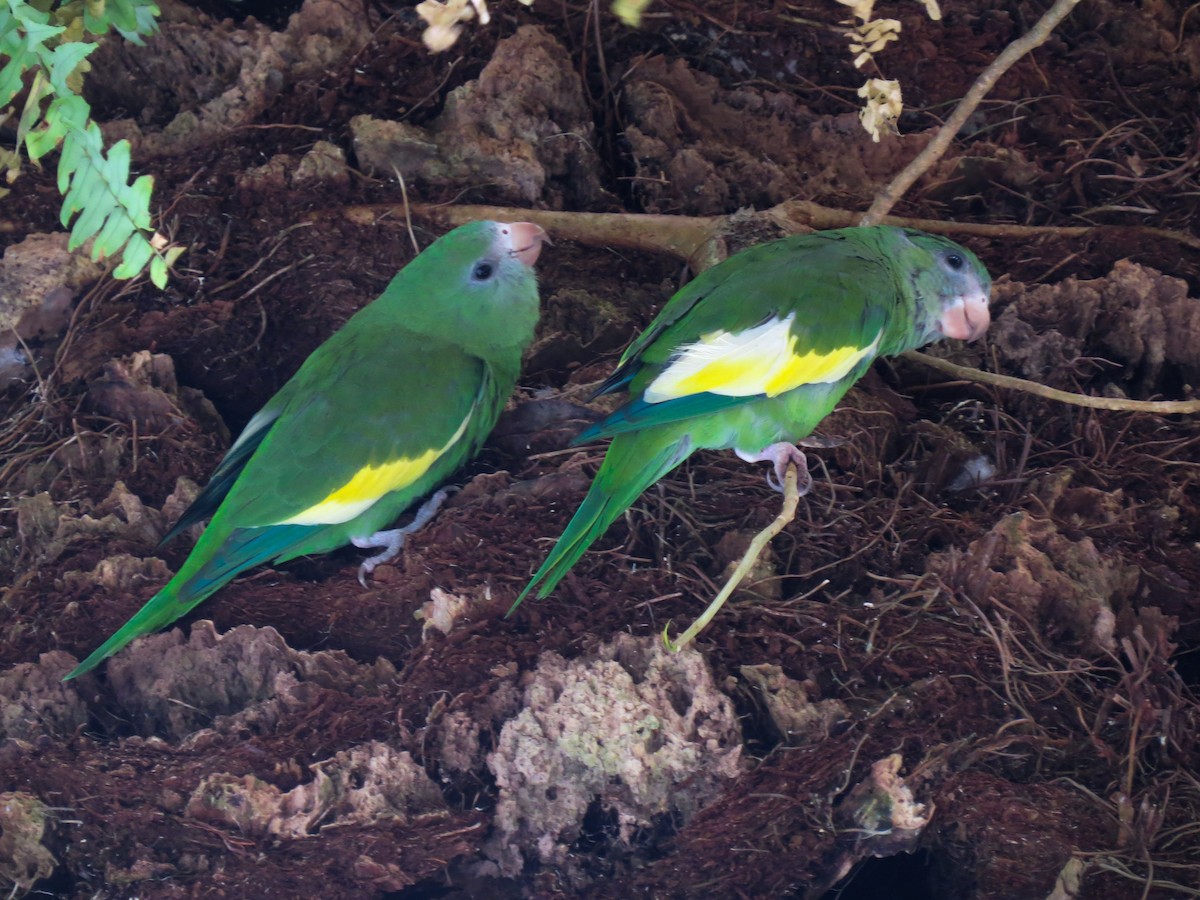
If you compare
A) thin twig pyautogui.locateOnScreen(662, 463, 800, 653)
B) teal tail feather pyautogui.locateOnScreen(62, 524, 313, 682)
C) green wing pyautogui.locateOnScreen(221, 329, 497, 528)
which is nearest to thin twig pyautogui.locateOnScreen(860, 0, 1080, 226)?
thin twig pyautogui.locateOnScreen(662, 463, 800, 653)

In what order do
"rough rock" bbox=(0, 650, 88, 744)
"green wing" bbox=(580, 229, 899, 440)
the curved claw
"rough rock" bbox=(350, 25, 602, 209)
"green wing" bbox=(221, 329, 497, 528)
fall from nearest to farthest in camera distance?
"rough rock" bbox=(0, 650, 88, 744), "green wing" bbox=(580, 229, 899, 440), "green wing" bbox=(221, 329, 497, 528), the curved claw, "rough rock" bbox=(350, 25, 602, 209)

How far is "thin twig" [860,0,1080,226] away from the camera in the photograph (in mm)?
2459

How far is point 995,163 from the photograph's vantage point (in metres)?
3.08

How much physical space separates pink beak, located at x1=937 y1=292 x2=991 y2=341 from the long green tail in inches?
29.1

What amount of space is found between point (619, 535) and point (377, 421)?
63 centimetres

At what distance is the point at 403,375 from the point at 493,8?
1.29 m

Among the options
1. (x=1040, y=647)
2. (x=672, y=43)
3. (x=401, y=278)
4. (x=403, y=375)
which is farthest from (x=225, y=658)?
(x=672, y=43)

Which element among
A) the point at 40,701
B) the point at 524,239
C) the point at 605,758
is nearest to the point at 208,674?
the point at 40,701

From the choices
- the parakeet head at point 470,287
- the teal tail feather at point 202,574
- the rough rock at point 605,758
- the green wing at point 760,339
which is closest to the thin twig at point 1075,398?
the green wing at point 760,339

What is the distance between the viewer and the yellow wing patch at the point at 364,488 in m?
2.42

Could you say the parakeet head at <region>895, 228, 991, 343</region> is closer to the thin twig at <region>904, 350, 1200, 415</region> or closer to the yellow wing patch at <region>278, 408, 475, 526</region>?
the thin twig at <region>904, 350, 1200, 415</region>

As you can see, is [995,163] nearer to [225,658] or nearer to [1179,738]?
[1179,738]

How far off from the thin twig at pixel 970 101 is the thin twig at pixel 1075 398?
454mm

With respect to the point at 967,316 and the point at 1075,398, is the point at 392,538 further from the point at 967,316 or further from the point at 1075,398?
the point at 1075,398
